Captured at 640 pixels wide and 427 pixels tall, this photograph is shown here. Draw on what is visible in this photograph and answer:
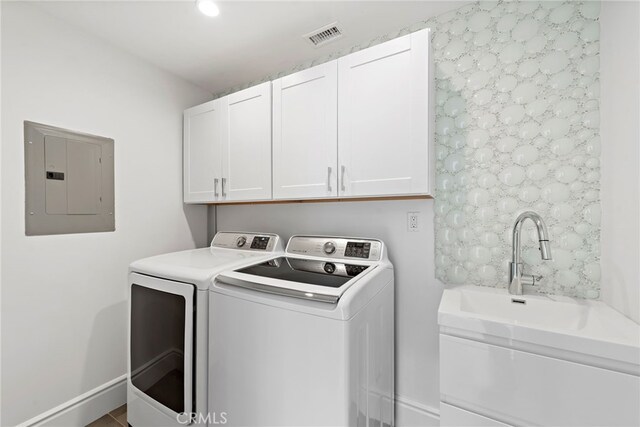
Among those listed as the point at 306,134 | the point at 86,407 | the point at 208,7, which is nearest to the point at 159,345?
the point at 86,407

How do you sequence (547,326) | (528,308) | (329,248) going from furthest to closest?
(329,248)
(528,308)
(547,326)

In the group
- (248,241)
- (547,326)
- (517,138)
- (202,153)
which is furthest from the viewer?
(202,153)

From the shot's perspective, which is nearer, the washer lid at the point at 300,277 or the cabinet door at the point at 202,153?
the washer lid at the point at 300,277

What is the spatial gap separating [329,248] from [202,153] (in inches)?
52.5

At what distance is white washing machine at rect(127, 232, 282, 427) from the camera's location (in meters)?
1.37

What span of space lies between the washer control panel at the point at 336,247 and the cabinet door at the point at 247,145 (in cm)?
40

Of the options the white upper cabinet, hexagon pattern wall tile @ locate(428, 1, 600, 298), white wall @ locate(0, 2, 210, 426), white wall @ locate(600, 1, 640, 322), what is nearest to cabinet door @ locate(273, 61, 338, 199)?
the white upper cabinet

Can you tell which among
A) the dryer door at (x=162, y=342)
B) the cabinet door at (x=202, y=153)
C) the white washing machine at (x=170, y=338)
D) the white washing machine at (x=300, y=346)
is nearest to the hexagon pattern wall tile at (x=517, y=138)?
the white washing machine at (x=300, y=346)

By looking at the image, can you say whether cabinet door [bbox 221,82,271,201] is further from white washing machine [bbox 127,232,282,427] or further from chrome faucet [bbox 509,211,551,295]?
chrome faucet [bbox 509,211,551,295]

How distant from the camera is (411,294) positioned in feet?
5.64

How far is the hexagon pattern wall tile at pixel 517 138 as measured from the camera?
131 cm

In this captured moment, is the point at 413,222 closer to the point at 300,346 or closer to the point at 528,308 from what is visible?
the point at 528,308

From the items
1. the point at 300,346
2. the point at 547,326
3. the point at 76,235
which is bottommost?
the point at 300,346

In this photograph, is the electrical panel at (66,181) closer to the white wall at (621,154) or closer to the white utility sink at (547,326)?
the white utility sink at (547,326)
